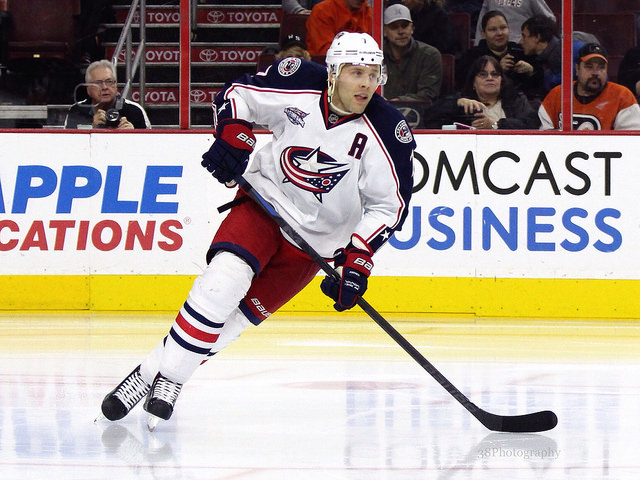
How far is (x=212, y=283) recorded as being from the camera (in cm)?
317

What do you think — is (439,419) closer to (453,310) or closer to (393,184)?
(393,184)

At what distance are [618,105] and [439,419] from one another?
333 centimetres

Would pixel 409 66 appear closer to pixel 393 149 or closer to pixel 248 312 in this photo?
pixel 393 149

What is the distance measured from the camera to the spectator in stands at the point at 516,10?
6280mm

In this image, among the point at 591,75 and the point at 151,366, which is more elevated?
the point at 591,75

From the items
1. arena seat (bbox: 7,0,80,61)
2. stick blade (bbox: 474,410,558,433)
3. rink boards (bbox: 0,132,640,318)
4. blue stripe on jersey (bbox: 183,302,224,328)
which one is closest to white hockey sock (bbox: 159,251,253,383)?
blue stripe on jersey (bbox: 183,302,224,328)

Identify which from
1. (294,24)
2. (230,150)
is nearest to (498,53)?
(294,24)

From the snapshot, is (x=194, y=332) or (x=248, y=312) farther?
(x=248, y=312)

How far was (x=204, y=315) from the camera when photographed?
3168mm

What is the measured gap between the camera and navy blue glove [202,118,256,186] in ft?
10.8

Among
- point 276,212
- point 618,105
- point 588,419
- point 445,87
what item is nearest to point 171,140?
point 445,87

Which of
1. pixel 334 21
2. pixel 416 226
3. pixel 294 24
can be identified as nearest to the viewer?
pixel 416 226

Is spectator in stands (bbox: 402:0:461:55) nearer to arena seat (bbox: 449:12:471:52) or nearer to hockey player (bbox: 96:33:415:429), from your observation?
arena seat (bbox: 449:12:471:52)

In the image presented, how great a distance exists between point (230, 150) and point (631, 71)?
11.7ft
